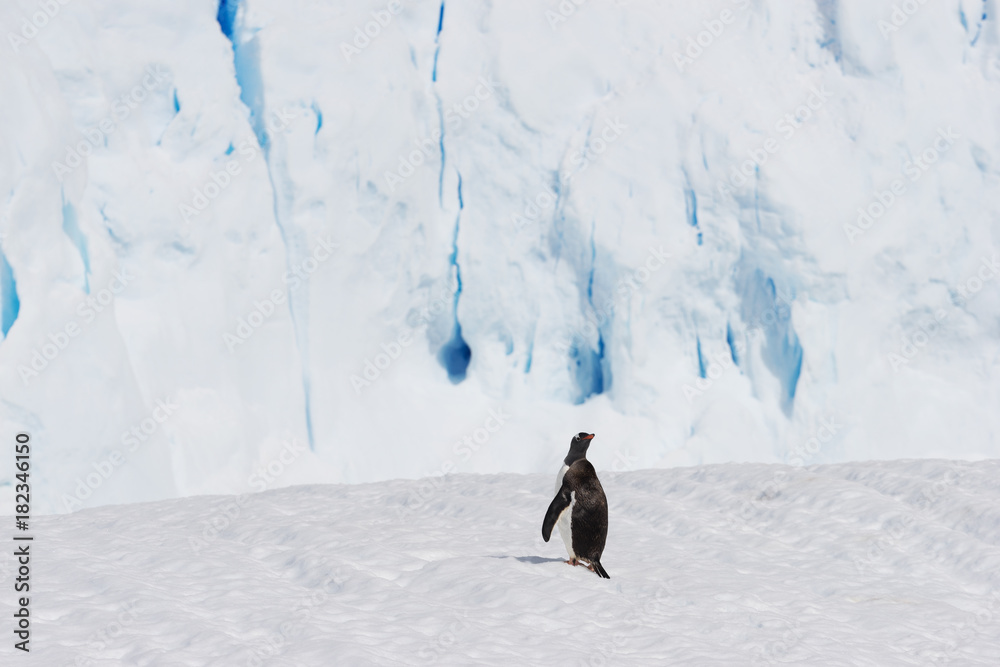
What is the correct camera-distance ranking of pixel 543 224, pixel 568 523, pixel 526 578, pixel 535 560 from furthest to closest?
pixel 543 224 → pixel 535 560 → pixel 568 523 → pixel 526 578

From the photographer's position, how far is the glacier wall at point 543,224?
10.2 metres

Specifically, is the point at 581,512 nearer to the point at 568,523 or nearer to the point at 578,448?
the point at 568,523

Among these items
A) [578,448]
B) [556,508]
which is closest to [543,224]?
[578,448]

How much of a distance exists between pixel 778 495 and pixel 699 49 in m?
7.85

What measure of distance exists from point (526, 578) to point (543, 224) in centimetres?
808

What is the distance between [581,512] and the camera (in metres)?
4.08

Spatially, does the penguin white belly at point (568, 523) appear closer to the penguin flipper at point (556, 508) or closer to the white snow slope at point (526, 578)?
the penguin flipper at point (556, 508)

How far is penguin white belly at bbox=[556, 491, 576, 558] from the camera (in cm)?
412

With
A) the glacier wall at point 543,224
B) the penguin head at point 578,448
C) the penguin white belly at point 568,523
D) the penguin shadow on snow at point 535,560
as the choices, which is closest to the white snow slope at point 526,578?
the penguin shadow on snow at point 535,560

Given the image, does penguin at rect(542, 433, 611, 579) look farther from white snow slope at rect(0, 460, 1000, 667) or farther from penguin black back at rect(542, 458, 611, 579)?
white snow slope at rect(0, 460, 1000, 667)

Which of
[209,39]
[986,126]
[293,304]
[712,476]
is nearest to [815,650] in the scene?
[712,476]

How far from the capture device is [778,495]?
6.25 meters

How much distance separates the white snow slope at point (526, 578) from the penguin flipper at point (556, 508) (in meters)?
0.20

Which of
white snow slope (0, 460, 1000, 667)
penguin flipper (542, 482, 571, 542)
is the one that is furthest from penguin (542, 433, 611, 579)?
white snow slope (0, 460, 1000, 667)
